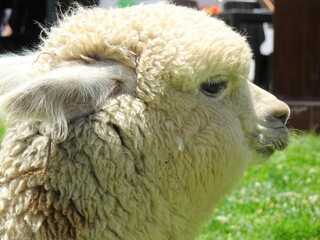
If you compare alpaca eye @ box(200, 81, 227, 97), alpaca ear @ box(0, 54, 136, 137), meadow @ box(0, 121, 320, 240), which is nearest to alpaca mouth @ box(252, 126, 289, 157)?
alpaca eye @ box(200, 81, 227, 97)

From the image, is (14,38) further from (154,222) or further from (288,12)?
(154,222)

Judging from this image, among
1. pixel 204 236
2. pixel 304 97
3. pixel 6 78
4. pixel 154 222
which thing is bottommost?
pixel 304 97

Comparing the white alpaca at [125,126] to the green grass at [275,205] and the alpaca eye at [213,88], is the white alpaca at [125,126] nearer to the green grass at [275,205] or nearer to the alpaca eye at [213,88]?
the alpaca eye at [213,88]

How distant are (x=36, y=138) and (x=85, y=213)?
12.4 inches

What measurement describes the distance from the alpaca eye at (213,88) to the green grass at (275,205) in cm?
141

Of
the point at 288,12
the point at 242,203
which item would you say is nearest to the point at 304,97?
the point at 288,12

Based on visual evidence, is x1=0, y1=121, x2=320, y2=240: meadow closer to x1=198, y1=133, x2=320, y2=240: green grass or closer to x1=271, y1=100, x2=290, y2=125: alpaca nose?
x1=198, y1=133, x2=320, y2=240: green grass

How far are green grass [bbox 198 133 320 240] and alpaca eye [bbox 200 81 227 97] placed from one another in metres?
1.41

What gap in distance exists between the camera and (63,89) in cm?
270

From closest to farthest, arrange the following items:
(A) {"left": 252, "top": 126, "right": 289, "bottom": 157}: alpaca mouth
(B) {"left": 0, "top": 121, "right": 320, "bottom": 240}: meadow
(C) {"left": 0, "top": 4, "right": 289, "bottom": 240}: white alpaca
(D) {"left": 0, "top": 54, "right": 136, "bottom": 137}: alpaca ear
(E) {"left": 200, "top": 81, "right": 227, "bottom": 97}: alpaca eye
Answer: (D) {"left": 0, "top": 54, "right": 136, "bottom": 137}: alpaca ear
(C) {"left": 0, "top": 4, "right": 289, "bottom": 240}: white alpaca
(E) {"left": 200, "top": 81, "right": 227, "bottom": 97}: alpaca eye
(A) {"left": 252, "top": 126, "right": 289, "bottom": 157}: alpaca mouth
(B) {"left": 0, "top": 121, "right": 320, "bottom": 240}: meadow

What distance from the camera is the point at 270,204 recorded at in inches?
227

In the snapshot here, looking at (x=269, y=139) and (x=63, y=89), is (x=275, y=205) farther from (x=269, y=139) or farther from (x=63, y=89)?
(x=63, y=89)

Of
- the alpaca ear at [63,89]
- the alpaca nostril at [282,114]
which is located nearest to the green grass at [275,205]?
the alpaca nostril at [282,114]

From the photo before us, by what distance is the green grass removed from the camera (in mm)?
5137
